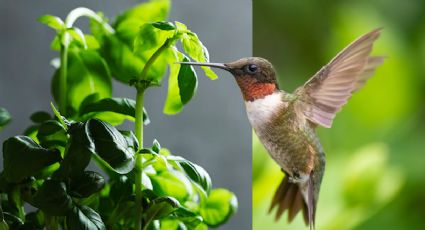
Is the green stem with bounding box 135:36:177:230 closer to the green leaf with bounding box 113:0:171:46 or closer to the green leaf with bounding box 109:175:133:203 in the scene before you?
the green leaf with bounding box 109:175:133:203

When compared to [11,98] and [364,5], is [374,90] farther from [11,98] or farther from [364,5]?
[11,98]

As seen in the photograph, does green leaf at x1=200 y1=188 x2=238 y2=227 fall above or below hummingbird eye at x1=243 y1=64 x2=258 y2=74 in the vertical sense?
below

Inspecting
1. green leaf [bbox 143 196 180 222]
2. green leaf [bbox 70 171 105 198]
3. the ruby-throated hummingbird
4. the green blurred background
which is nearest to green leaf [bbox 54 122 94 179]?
green leaf [bbox 70 171 105 198]

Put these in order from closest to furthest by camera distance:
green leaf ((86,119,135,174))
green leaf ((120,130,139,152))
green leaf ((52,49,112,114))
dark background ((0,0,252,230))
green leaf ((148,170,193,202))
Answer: green leaf ((86,119,135,174))
green leaf ((120,130,139,152))
green leaf ((148,170,193,202))
green leaf ((52,49,112,114))
dark background ((0,0,252,230))

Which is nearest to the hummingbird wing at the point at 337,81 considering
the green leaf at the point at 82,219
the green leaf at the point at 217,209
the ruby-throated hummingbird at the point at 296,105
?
the ruby-throated hummingbird at the point at 296,105

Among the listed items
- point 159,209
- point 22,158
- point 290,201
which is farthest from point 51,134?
point 290,201

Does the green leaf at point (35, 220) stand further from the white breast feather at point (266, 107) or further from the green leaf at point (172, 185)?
the white breast feather at point (266, 107)

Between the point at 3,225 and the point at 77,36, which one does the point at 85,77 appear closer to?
the point at 77,36
